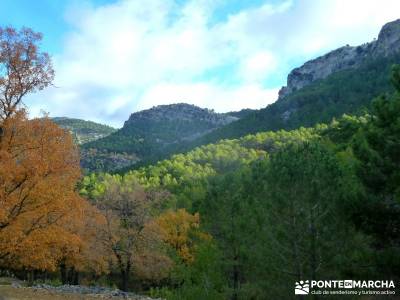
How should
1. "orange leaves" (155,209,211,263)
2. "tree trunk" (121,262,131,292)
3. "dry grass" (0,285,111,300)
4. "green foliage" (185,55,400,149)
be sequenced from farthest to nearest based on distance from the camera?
1. "green foliage" (185,55,400,149)
2. "orange leaves" (155,209,211,263)
3. "tree trunk" (121,262,131,292)
4. "dry grass" (0,285,111,300)

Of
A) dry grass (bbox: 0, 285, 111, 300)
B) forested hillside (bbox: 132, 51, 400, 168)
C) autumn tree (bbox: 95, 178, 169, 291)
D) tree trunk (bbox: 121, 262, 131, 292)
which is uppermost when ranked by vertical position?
forested hillside (bbox: 132, 51, 400, 168)

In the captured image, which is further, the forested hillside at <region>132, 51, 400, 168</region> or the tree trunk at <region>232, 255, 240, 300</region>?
the forested hillside at <region>132, 51, 400, 168</region>

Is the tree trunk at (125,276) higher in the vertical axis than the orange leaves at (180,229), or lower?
lower

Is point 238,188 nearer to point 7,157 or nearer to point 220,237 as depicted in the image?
point 220,237

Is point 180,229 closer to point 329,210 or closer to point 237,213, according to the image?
point 237,213

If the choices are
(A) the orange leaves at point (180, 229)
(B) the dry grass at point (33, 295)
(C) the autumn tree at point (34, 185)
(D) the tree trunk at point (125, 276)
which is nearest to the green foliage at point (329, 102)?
(A) the orange leaves at point (180, 229)

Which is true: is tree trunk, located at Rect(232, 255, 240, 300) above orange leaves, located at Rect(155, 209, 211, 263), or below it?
below

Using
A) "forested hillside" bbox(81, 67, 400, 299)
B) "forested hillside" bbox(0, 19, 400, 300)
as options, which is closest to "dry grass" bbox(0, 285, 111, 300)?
"forested hillside" bbox(0, 19, 400, 300)

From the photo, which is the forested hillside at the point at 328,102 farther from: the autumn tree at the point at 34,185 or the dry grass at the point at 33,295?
the autumn tree at the point at 34,185

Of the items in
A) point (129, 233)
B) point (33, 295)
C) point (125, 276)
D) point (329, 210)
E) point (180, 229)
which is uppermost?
point (329, 210)

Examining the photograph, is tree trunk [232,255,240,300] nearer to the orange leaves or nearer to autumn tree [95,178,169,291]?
autumn tree [95,178,169,291]

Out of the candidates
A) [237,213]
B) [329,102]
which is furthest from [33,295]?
[329,102]

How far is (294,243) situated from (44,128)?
13.5m

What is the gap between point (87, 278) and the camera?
192 feet
